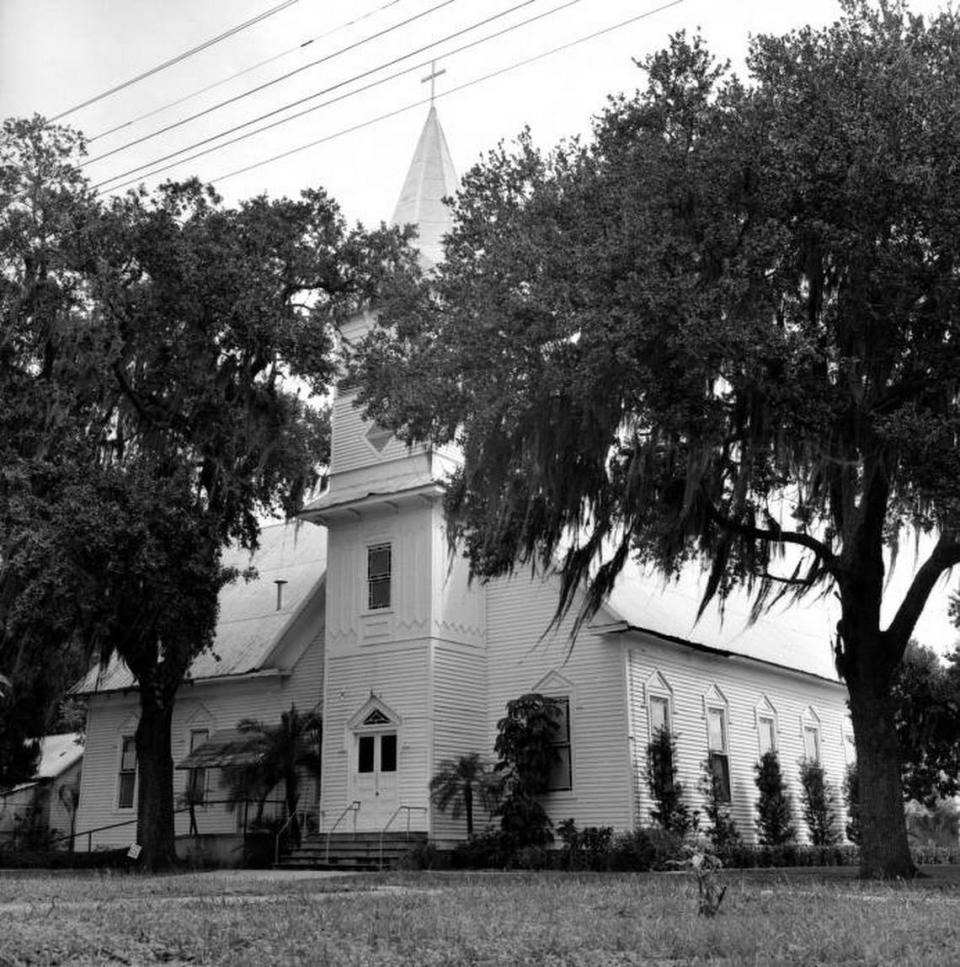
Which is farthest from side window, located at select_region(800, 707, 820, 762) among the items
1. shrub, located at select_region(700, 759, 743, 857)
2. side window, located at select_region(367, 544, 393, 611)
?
side window, located at select_region(367, 544, 393, 611)

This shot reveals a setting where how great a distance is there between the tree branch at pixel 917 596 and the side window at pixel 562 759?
9.16 meters

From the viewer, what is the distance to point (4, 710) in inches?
1136

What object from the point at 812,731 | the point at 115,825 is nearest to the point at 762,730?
the point at 812,731

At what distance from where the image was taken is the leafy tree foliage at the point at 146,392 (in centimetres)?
2086

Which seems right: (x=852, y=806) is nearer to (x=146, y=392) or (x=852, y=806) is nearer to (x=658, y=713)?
(x=658, y=713)

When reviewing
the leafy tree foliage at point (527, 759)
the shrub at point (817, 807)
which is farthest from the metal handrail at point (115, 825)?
the shrub at point (817, 807)

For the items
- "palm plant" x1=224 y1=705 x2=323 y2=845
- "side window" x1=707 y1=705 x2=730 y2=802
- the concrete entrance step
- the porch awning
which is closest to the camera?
the concrete entrance step

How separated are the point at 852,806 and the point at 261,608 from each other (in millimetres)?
16251

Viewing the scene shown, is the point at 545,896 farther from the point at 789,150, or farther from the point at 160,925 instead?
the point at 789,150

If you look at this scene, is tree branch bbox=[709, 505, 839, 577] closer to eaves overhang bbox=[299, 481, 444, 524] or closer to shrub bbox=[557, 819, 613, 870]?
shrub bbox=[557, 819, 613, 870]

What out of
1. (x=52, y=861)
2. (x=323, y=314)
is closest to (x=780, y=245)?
(x=323, y=314)

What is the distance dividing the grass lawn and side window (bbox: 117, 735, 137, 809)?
1885cm

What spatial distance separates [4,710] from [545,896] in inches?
848

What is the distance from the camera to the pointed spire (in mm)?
28672
